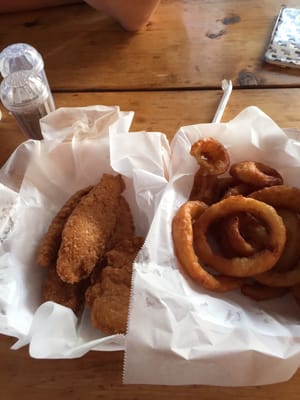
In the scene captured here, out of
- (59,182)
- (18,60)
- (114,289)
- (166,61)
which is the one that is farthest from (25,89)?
(114,289)

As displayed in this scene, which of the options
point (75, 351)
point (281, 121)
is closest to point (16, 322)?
point (75, 351)

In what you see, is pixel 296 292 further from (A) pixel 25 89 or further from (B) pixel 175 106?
(A) pixel 25 89

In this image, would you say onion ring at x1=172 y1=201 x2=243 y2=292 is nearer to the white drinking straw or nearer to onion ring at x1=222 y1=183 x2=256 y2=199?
onion ring at x1=222 y1=183 x2=256 y2=199

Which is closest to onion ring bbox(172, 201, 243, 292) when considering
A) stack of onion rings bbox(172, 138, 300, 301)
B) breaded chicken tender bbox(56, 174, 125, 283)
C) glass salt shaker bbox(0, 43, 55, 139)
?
stack of onion rings bbox(172, 138, 300, 301)

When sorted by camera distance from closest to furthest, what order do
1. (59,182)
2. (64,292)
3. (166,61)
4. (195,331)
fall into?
(195,331), (64,292), (59,182), (166,61)

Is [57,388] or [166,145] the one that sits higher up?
[166,145]

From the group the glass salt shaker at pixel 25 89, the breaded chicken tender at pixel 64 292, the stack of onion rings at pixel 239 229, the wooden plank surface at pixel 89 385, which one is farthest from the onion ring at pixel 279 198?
the glass salt shaker at pixel 25 89

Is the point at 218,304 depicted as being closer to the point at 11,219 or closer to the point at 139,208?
the point at 139,208
